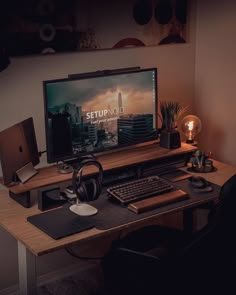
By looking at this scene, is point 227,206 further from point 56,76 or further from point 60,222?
point 56,76

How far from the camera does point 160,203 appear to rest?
110 inches

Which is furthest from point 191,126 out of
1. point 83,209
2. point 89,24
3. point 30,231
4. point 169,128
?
point 30,231

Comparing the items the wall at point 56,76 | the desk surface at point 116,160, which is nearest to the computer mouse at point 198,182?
the desk surface at point 116,160

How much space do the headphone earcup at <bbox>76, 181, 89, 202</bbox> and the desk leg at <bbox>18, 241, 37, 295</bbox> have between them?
1.14 feet

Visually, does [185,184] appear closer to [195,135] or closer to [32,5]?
[195,135]

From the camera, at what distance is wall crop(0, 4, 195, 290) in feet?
10.0

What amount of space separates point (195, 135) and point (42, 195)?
4.26 ft

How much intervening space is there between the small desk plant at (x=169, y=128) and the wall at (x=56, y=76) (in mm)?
303

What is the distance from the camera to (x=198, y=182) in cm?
303

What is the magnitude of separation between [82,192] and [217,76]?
1459 mm

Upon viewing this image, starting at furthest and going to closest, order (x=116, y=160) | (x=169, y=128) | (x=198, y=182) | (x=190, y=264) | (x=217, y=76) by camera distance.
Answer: (x=217, y=76) → (x=169, y=128) → (x=116, y=160) → (x=198, y=182) → (x=190, y=264)

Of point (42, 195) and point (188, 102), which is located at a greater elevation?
point (188, 102)

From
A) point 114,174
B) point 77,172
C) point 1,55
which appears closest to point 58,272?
point 114,174

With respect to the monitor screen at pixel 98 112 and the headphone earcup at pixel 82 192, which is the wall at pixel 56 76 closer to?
the monitor screen at pixel 98 112
